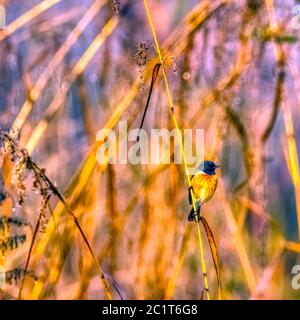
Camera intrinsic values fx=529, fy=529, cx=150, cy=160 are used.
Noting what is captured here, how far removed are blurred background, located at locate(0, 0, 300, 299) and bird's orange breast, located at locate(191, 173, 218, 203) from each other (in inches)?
1.0

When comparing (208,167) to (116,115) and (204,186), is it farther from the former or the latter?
(116,115)

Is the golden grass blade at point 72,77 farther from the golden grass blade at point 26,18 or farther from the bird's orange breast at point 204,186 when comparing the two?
the bird's orange breast at point 204,186

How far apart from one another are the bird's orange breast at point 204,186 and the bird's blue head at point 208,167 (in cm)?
1

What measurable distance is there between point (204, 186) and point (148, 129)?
0.25m

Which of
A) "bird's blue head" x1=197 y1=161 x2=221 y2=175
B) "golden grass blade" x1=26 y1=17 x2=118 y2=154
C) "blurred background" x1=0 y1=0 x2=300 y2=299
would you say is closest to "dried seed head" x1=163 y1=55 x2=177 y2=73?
"blurred background" x1=0 y1=0 x2=300 y2=299

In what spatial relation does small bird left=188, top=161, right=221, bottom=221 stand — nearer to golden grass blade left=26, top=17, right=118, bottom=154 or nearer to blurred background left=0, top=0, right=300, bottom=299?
blurred background left=0, top=0, right=300, bottom=299

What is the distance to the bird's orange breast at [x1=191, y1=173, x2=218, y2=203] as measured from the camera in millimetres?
1622

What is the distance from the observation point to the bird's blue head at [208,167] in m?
1.62

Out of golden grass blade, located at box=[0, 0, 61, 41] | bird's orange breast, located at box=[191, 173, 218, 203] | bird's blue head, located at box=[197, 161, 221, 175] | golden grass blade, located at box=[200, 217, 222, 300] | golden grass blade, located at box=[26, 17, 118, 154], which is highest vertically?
golden grass blade, located at box=[0, 0, 61, 41]

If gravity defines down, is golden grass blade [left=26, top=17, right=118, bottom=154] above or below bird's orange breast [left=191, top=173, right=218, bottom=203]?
above

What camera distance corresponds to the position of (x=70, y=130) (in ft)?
Result: 5.34

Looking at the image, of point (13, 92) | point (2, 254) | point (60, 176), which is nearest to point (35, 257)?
point (2, 254)
